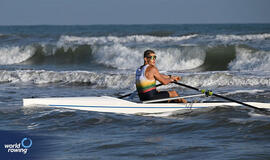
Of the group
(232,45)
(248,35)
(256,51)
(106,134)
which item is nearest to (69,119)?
(106,134)

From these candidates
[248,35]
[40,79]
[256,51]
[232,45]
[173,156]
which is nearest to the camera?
[173,156]

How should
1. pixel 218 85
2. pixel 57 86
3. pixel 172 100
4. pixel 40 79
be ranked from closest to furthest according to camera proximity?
pixel 172 100 < pixel 218 85 < pixel 57 86 < pixel 40 79

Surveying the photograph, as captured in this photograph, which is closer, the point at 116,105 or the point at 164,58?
the point at 116,105

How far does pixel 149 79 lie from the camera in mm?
9047

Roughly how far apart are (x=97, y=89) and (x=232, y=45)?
10879mm

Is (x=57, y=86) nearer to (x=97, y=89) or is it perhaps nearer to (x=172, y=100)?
(x=97, y=89)

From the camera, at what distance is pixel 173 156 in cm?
592

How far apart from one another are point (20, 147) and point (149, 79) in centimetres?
332

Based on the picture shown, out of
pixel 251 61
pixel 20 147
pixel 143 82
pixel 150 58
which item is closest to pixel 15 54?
pixel 251 61

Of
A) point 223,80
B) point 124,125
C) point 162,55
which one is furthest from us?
point 162,55

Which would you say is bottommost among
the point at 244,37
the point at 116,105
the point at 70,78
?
the point at 70,78

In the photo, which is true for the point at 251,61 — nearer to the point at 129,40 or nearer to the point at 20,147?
the point at 129,40

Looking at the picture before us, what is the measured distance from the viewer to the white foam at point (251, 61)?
1898 cm

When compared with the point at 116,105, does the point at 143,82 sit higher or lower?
higher
